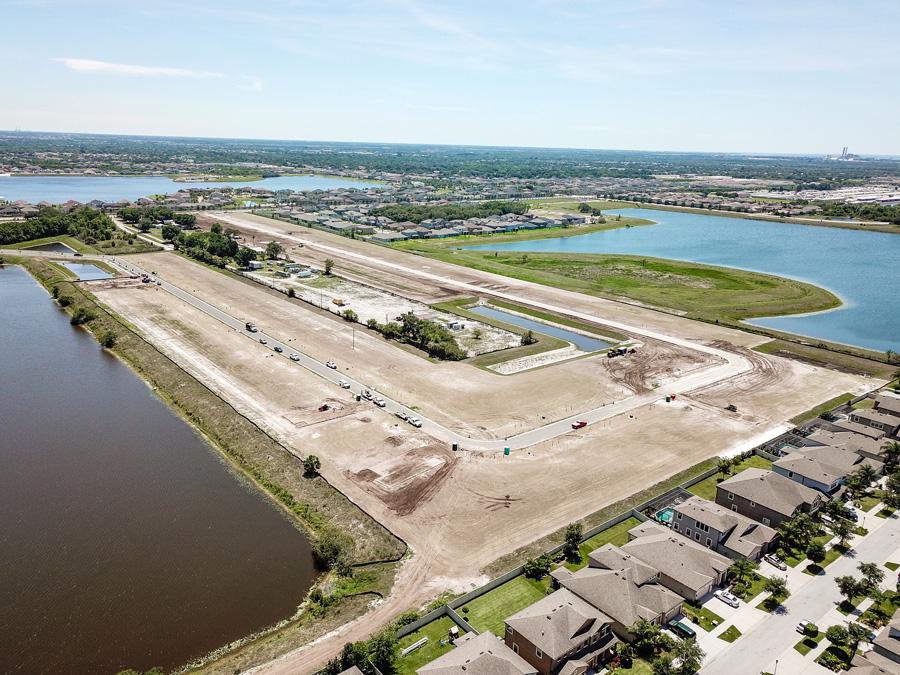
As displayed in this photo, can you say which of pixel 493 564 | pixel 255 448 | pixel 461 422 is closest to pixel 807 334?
pixel 461 422

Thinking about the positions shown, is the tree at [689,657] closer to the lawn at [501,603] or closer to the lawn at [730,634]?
the lawn at [730,634]

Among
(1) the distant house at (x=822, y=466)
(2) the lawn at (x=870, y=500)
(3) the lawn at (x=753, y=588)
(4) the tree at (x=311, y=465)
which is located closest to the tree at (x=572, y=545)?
(3) the lawn at (x=753, y=588)

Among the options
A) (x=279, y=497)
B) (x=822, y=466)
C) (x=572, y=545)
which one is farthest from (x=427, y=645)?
(x=822, y=466)

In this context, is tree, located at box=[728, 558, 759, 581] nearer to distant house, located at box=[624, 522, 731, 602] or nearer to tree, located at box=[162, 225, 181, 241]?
distant house, located at box=[624, 522, 731, 602]

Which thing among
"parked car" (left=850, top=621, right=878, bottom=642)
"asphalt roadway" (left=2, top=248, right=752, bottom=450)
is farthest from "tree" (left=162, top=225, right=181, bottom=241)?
"parked car" (left=850, top=621, right=878, bottom=642)

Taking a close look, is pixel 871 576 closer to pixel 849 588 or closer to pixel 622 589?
pixel 849 588
